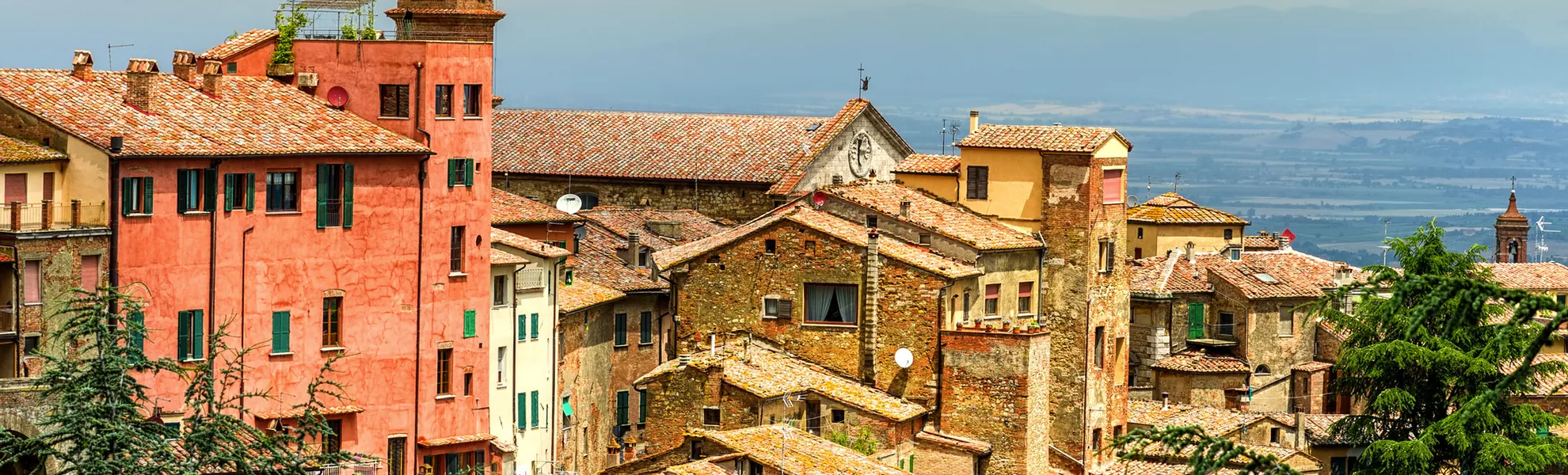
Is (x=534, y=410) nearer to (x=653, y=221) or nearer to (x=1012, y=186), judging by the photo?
(x=653, y=221)

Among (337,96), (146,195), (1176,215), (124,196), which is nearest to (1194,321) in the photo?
(1176,215)

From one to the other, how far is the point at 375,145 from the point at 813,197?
50.9ft

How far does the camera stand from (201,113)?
171 feet

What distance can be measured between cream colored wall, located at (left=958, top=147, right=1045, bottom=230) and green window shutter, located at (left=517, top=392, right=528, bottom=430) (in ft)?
43.0

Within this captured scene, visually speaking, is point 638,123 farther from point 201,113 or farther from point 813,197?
point 201,113

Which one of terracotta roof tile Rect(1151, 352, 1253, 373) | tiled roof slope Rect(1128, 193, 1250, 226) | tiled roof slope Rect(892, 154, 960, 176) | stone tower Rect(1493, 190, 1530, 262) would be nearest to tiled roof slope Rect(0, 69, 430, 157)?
tiled roof slope Rect(892, 154, 960, 176)

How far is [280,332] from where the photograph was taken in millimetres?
52906

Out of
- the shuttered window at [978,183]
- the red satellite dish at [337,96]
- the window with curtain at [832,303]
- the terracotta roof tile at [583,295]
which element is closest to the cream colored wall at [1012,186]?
the shuttered window at [978,183]

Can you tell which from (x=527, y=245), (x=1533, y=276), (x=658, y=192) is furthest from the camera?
(x=1533, y=276)

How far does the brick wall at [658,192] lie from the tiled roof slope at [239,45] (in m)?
20.5

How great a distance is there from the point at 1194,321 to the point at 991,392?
16210mm

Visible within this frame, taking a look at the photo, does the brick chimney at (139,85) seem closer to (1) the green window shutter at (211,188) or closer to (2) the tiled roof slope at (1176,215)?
(1) the green window shutter at (211,188)

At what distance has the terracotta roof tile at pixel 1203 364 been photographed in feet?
241

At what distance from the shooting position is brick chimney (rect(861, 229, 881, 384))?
60.5 meters
